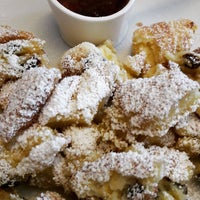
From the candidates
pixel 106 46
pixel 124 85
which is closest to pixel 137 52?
pixel 106 46

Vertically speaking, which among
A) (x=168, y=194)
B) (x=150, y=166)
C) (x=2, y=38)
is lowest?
(x=168, y=194)

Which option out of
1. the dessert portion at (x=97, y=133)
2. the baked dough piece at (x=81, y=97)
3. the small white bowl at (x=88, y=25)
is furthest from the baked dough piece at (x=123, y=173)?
the small white bowl at (x=88, y=25)

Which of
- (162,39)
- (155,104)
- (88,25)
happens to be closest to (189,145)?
(155,104)

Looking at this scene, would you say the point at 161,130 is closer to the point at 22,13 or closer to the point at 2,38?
the point at 2,38

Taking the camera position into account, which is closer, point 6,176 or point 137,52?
point 6,176

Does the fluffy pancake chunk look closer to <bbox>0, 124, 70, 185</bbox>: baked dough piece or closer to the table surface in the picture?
<bbox>0, 124, 70, 185</bbox>: baked dough piece

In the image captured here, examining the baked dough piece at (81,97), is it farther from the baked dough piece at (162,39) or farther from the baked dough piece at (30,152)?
the baked dough piece at (162,39)
